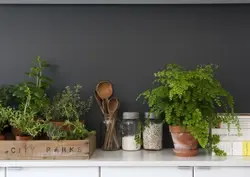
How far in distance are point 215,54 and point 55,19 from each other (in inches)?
42.5

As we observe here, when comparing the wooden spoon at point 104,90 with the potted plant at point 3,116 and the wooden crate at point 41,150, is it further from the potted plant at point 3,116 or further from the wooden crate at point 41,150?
the potted plant at point 3,116

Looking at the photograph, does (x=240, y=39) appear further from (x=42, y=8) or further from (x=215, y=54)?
(x=42, y=8)

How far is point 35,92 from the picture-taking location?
189 cm

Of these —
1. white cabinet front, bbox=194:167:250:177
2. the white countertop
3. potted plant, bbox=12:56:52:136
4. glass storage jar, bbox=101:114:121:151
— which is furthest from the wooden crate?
white cabinet front, bbox=194:167:250:177

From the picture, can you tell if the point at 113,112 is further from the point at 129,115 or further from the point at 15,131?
the point at 15,131

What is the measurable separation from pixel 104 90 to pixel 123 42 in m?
0.34

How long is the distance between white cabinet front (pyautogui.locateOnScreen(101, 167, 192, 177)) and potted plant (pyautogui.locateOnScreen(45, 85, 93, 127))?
15.9 inches

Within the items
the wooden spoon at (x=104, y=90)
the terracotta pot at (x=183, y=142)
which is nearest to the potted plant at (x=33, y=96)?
the wooden spoon at (x=104, y=90)

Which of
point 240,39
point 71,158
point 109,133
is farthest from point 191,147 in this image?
point 240,39

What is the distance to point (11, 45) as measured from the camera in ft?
7.11

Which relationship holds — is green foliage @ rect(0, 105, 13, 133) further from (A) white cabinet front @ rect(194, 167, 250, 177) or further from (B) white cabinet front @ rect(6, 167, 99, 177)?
(A) white cabinet front @ rect(194, 167, 250, 177)

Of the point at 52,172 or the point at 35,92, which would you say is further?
the point at 35,92

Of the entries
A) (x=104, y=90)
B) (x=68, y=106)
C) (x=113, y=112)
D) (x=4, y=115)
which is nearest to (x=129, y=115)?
(x=113, y=112)

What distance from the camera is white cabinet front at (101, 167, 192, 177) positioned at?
1.72 m
